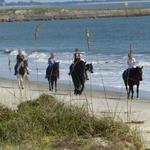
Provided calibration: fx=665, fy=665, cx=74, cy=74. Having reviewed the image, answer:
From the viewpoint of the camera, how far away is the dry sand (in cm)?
1370

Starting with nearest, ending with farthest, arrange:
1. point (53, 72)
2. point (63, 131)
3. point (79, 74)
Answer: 1. point (63, 131)
2. point (79, 74)
3. point (53, 72)

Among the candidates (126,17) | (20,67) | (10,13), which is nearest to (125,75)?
(20,67)

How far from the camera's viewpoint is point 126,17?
160m

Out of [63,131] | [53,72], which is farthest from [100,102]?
[63,131]

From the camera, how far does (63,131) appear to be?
10156 mm

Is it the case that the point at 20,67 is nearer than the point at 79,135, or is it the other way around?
the point at 79,135

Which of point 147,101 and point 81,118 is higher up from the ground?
point 81,118

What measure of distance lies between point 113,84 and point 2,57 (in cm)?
2270

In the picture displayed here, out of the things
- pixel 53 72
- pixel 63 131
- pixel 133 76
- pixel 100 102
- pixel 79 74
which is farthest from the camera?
pixel 53 72

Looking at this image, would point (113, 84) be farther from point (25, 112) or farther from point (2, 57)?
point (2, 57)

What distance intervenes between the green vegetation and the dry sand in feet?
2.14

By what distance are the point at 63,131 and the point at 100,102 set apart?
11169 millimetres

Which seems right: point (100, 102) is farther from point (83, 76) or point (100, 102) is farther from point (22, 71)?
point (22, 71)

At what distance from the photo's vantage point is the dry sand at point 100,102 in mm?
13705
